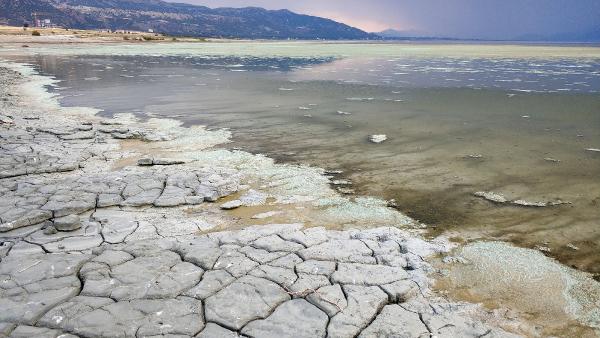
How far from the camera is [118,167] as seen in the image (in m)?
7.01

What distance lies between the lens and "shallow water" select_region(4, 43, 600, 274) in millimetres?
5229

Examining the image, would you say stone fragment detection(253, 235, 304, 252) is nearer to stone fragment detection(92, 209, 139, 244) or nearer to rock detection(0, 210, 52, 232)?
stone fragment detection(92, 209, 139, 244)

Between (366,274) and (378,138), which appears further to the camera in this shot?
(378,138)

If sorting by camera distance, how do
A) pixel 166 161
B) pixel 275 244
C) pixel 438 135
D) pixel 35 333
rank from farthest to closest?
pixel 438 135
pixel 166 161
pixel 275 244
pixel 35 333

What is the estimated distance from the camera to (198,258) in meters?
3.97

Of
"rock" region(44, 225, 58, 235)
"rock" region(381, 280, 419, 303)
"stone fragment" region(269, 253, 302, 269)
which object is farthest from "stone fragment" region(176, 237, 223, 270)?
"rock" region(381, 280, 419, 303)

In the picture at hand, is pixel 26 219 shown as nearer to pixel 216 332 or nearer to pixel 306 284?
pixel 216 332

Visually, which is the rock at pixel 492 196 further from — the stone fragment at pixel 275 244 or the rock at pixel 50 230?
the rock at pixel 50 230

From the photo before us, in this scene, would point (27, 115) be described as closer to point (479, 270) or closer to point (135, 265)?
point (135, 265)

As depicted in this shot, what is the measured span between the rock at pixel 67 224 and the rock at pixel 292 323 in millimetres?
2707

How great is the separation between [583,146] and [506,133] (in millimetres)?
1530

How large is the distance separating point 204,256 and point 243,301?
0.85 metres

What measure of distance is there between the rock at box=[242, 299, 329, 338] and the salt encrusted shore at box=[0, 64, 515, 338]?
0.01m

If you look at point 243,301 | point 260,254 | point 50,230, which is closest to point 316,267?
point 260,254
